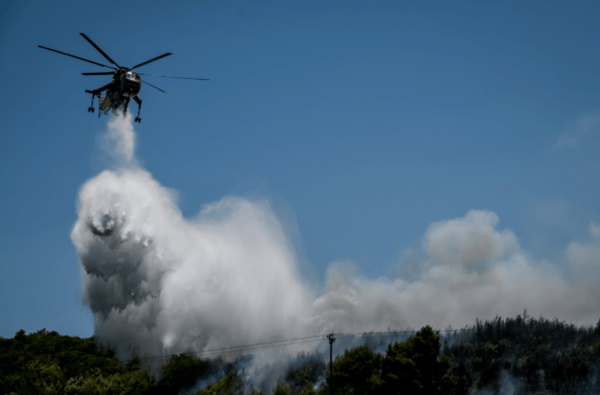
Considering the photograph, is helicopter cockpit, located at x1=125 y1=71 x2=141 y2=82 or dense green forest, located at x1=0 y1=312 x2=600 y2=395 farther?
dense green forest, located at x1=0 y1=312 x2=600 y2=395

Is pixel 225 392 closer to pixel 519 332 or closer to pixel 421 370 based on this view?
pixel 421 370

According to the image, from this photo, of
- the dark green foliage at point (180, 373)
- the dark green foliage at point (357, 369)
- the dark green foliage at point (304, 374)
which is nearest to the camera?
the dark green foliage at point (357, 369)

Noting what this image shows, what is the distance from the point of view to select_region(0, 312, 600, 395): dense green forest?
7056cm

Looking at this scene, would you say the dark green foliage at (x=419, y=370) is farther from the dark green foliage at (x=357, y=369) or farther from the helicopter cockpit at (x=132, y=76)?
the helicopter cockpit at (x=132, y=76)

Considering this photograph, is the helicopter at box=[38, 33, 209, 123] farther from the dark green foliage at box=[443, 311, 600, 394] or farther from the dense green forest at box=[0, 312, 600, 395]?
the dark green foliage at box=[443, 311, 600, 394]

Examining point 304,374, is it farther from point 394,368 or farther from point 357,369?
point 394,368

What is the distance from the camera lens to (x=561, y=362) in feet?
242

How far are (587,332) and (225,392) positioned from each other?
6414 centimetres

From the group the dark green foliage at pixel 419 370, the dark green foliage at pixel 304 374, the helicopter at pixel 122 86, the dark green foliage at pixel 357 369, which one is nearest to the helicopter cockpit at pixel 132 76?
the helicopter at pixel 122 86

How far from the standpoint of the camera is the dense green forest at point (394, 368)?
70562 millimetres

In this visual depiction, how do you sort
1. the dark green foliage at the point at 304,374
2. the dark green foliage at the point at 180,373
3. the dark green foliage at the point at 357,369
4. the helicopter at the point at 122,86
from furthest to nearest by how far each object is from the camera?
the dark green foliage at the point at 180,373 → the dark green foliage at the point at 304,374 → the dark green foliage at the point at 357,369 → the helicopter at the point at 122,86

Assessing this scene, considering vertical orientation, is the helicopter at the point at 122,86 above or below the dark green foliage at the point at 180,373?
above

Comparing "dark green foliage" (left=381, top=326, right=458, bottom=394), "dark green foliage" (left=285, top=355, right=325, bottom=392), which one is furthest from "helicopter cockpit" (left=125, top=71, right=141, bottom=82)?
"dark green foliage" (left=285, top=355, right=325, bottom=392)

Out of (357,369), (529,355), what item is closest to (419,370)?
(357,369)
